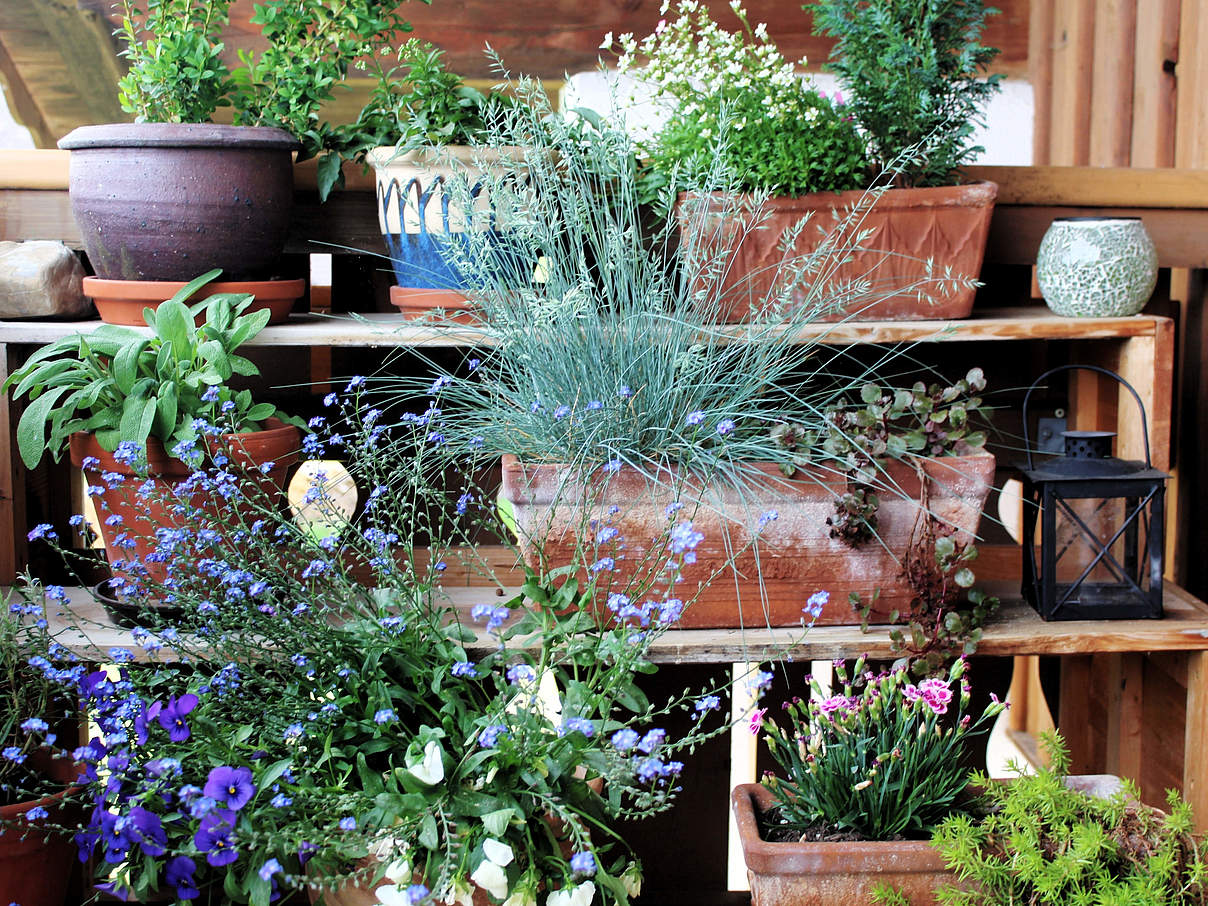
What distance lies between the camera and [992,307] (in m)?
2.02

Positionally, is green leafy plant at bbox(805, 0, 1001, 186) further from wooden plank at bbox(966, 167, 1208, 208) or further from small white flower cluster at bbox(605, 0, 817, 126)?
wooden plank at bbox(966, 167, 1208, 208)

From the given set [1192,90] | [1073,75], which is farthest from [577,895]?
[1073,75]

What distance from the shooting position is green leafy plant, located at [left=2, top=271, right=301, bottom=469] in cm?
157

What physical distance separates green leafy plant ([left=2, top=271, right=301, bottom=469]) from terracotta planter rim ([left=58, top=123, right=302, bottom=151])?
0.22m

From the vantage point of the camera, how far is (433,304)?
175cm

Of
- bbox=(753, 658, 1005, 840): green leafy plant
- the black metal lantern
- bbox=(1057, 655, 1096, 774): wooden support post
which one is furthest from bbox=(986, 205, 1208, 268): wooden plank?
bbox=(753, 658, 1005, 840): green leafy plant

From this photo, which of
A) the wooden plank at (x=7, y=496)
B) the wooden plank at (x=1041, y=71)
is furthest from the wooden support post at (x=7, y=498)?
the wooden plank at (x=1041, y=71)

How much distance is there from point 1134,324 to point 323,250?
1.45 meters

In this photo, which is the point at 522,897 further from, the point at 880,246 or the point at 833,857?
the point at 880,246

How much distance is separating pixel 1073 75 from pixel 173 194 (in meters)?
2.29

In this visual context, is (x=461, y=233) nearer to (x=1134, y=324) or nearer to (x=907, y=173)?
(x=907, y=173)

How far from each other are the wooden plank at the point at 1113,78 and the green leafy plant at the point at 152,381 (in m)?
2.12

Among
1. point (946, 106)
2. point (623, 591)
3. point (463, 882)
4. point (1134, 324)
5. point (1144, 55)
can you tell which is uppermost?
point (1144, 55)

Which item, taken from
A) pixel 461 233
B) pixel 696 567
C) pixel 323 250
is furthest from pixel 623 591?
pixel 323 250
